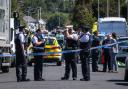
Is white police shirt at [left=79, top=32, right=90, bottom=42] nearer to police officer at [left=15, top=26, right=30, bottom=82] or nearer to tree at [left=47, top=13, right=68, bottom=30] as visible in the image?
police officer at [left=15, top=26, right=30, bottom=82]

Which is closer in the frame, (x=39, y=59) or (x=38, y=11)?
(x=39, y=59)

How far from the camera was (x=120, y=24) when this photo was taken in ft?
158

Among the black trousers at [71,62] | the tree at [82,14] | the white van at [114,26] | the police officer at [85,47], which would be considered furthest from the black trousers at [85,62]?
the tree at [82,14]

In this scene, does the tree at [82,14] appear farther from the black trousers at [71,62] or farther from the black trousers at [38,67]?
the black trousers at [38,67]

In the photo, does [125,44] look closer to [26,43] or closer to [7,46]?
[7,46]

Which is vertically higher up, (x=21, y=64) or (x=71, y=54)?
(x=71, y=54)

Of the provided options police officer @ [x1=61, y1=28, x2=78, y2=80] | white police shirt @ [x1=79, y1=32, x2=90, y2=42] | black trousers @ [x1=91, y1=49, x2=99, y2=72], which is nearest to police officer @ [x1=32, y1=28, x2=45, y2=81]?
police officer @ [x1=61, y1=28, x2=78, y2=80]

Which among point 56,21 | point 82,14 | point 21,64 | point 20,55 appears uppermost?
point 56,21

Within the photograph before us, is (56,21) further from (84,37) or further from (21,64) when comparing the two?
(21,64)

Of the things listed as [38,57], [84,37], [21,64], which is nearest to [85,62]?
[84,37]

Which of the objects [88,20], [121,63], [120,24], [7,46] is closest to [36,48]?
[7,46]

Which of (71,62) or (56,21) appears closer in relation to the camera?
(71,62)

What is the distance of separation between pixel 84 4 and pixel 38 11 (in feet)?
181

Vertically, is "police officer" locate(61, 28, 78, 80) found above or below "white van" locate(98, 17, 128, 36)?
below
